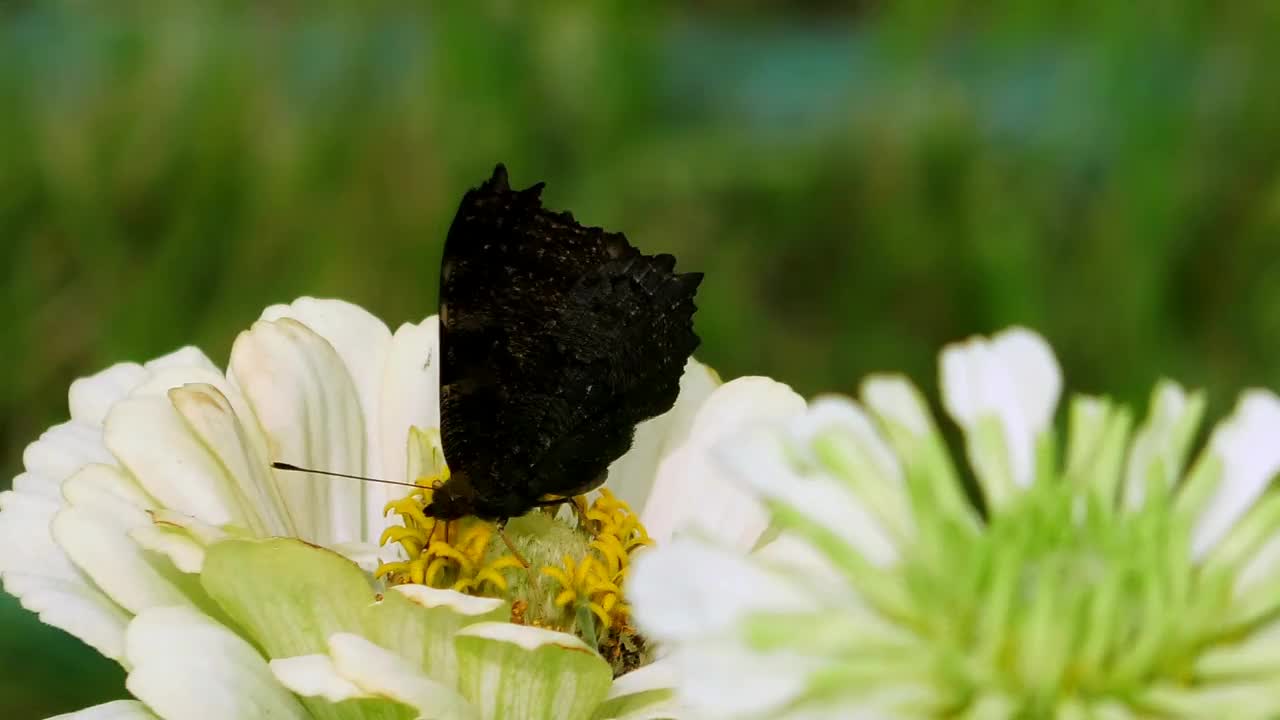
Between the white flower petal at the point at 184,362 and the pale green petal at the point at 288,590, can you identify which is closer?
the pale green petal at the point at 288,590

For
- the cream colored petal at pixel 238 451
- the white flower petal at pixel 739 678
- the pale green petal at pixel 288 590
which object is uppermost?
the cream colored petal at pixel 238 451

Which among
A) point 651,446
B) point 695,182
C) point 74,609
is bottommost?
point 74,609

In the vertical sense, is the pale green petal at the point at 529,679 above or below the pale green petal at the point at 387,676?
above

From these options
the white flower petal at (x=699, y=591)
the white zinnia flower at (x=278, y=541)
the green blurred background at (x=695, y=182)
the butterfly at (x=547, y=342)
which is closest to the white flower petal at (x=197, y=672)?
the white zinnia flower at (x=278, y=541)

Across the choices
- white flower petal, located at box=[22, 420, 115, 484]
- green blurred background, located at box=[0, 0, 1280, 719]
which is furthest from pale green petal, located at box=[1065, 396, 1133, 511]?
green blurred background, located at box=[0, 0, 1280, 719]

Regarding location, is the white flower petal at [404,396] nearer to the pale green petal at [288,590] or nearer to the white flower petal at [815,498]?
the pale green petal at [288,590]

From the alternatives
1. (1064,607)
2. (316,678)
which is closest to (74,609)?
(316,678)

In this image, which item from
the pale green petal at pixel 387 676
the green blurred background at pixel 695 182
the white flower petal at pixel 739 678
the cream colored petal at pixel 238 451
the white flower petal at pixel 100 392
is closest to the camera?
the white flower petal at pixel 739 678

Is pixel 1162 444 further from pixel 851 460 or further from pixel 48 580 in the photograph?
pixel 48 580
